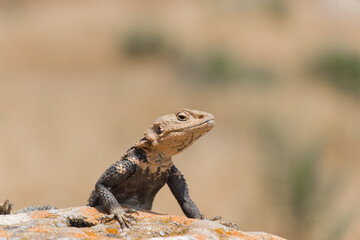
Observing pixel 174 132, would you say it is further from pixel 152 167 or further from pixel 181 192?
pixel 181 192

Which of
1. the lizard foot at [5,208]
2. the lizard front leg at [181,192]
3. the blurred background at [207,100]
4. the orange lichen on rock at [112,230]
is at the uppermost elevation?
the orange lichen on rock at [112,230]

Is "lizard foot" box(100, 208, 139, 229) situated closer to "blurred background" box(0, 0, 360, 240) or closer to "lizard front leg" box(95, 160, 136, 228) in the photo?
"lizard front leg" box(95, 160, 136, 228)

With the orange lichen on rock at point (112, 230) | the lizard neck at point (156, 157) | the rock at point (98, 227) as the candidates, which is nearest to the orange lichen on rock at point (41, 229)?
the rock at point (98, 227)

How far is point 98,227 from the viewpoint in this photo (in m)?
3.09

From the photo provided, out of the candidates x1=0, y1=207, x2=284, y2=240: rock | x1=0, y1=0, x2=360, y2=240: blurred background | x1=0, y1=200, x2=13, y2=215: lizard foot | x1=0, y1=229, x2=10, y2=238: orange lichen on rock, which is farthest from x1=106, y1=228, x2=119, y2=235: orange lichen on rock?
x1=0, y1=0, x2=360, y2=240: blurred background

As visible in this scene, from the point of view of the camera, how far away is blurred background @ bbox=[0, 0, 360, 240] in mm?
10328

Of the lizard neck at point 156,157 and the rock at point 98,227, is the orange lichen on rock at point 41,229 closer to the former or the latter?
the rock at point 98,227

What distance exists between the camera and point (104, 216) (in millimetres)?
3223

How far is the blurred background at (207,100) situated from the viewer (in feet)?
33.9

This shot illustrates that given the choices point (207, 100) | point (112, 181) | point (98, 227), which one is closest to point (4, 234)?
point (98, 227)

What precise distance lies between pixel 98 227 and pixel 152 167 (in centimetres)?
69

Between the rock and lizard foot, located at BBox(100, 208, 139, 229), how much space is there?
1.0 inches

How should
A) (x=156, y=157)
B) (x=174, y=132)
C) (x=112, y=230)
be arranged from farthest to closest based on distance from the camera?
(x=156, y=157) → (x=174, y=132) → (x=112, y=230)

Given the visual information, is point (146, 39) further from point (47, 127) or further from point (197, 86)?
point (47, 127)
